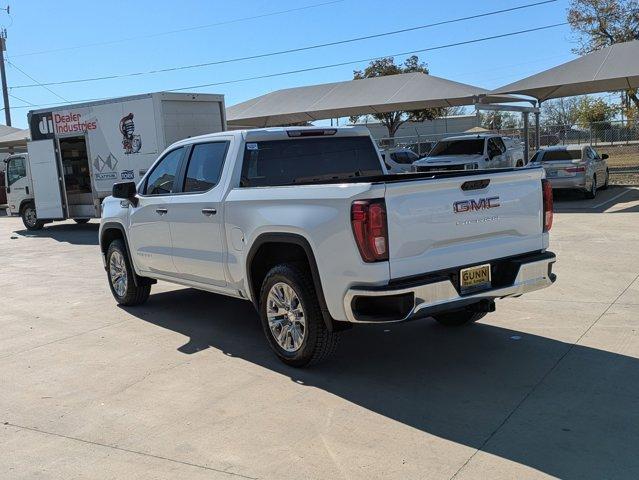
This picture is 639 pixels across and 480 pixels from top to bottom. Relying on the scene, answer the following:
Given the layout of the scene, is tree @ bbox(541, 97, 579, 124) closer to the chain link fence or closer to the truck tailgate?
the chain link fence

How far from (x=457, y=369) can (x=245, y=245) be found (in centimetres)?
204

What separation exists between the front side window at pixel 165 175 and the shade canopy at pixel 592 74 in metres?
17.4

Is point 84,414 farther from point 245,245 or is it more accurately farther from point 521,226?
point 521,226

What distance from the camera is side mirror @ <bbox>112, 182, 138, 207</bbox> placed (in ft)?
23.1

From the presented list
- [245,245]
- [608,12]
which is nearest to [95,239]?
[245,245]

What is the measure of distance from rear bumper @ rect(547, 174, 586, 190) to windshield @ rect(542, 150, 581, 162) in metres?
0.58

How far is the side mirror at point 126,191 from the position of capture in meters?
7.03

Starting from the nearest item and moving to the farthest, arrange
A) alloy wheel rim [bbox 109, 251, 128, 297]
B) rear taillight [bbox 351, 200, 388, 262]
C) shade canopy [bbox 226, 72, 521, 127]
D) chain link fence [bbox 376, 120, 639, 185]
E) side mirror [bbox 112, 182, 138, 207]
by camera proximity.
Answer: rear taillight [bbox 351, 200, 388, 262]
side mirror [bbox 112, 182, 138, 207]
alloy wheel rim [bbox 109, 251, 128, 297]
shade canopy [bbox 226, 72, 521, 127]
chain link fence [bbox 376, 120, 639, 185]

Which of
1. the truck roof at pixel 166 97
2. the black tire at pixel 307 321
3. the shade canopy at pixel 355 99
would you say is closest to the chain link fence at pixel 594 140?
the shade canopy at pixel 355 99

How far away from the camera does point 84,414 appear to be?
464 centimetres

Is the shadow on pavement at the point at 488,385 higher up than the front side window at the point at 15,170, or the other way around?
the front side window at the point at 15,170

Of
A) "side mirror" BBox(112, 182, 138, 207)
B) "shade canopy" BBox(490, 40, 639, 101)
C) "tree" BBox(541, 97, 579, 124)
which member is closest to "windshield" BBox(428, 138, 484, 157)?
"shade canopy" BBox(490, 40, 639, 101)

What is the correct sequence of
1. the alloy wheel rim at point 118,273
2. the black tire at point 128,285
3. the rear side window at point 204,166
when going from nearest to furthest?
the rear side window at point 204,166
the black tire at point 128,285
the alloy wheel rim at point 118,273

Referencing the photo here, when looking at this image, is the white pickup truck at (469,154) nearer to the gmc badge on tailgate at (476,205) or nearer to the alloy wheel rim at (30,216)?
the alloy wheel rim at (30,216)
